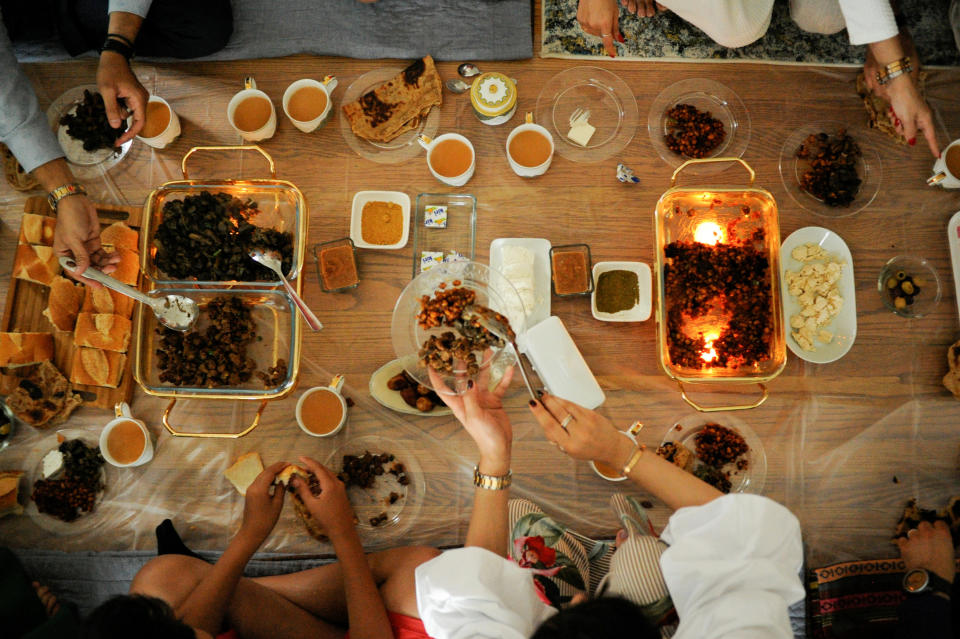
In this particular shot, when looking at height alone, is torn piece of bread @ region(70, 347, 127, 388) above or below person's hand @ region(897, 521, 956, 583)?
above

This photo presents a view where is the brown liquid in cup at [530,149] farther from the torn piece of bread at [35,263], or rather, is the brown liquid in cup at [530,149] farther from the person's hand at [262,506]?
the torn piece of bread at [35,263]

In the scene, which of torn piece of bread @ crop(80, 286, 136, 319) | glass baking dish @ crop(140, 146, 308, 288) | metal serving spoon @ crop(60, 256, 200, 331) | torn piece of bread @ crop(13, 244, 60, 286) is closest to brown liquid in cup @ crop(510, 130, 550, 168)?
glass baking dish @ crop(140, 146, 308, 288)

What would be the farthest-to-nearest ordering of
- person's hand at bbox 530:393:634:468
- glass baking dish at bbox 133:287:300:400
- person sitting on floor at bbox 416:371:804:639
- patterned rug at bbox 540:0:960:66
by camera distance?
patterned rug at bbox 540:0:960:66 < glass baking dish at bbox 133:287:300:400 < person's hand at bbox 530:393:634:468 < person sitting on floor at bbox 416:371:804:639

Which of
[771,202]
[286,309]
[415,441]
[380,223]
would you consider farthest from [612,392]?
[286,309]

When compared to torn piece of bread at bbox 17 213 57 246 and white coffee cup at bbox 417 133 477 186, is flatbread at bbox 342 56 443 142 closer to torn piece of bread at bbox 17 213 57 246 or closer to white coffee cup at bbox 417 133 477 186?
white coffee cup at bbox 417 133 477 186

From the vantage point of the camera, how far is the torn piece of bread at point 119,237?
1941 millimetres

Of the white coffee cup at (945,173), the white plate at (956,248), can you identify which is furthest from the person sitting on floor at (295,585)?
the white coffee cup at (945,173)

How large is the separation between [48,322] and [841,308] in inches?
105

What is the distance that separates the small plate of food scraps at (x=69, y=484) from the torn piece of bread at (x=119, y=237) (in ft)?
2.10

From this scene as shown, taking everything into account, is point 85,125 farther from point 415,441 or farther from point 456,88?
point 415,441

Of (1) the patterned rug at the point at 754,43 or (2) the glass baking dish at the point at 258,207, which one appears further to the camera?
(1) the patterned rug at the point at 754,43

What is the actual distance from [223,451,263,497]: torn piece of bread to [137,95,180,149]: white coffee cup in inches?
45.2

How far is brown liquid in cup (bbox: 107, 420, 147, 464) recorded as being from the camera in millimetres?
1891

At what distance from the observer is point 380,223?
200cm
